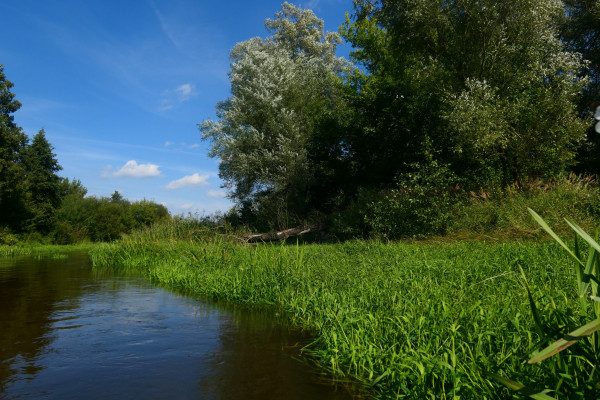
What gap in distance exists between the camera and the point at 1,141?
95.8 feet

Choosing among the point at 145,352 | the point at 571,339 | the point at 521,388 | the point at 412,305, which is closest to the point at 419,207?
the point at 412,305

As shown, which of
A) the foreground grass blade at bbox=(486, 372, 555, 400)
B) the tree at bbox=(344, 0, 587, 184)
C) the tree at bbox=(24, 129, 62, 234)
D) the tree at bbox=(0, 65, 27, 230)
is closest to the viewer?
the foreground grass blade at bbox=(486, 372, 555, 400)

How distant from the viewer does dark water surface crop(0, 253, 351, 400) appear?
4.28 metres

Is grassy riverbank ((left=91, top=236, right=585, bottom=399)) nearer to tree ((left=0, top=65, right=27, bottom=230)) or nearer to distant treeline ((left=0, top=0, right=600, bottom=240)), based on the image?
distant treeline ((left=0, top=0, right=600, bottom=240))

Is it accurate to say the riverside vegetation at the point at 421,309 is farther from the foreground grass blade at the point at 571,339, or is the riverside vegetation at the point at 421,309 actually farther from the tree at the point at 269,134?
the tree at the point at 269,134

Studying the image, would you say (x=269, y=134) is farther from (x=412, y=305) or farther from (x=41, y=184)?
(x=412, y=305)

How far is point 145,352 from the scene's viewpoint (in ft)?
17.9

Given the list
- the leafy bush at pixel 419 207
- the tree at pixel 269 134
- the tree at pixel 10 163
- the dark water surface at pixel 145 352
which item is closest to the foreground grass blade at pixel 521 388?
the dark water surface at pixel 145 352

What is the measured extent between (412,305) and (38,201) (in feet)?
120

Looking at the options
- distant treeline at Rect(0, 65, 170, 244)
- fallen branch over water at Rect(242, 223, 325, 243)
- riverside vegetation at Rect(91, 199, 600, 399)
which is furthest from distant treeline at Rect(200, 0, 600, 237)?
distant treeline at Rect(0, 65, 170, 244)

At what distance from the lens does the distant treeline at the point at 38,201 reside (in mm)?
29516

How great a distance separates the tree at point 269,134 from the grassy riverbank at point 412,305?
13.7 metres

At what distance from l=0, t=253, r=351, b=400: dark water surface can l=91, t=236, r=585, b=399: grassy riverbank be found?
0.55 m

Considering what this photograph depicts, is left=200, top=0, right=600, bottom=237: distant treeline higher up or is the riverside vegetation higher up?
left=200, top=0, right=600, bottom=237: distant treeline
